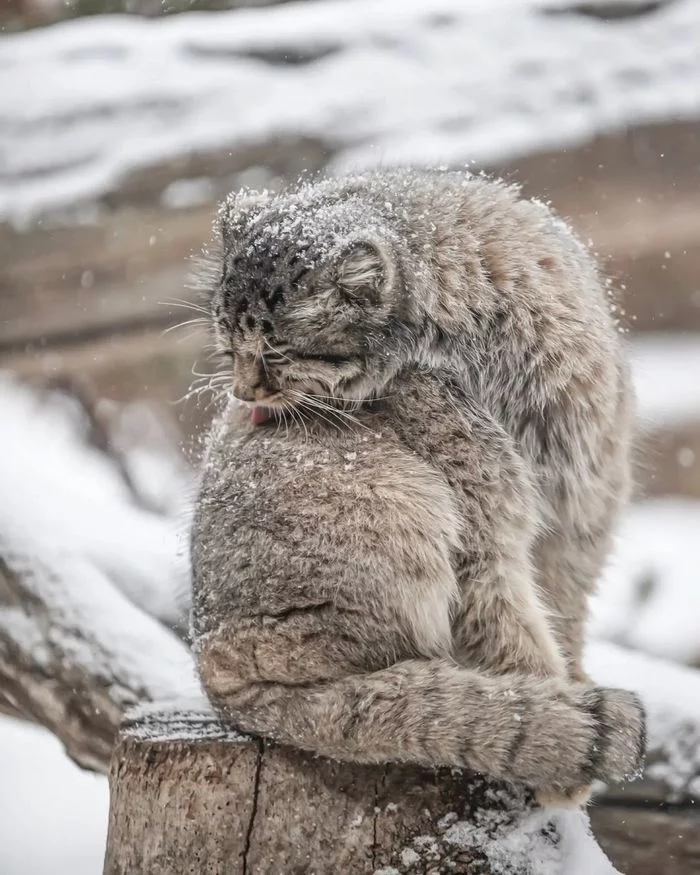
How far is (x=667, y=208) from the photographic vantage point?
495cm

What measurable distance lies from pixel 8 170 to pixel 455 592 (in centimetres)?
401

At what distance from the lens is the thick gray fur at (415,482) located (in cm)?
206

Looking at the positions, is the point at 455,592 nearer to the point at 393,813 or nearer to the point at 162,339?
the point at 393,813

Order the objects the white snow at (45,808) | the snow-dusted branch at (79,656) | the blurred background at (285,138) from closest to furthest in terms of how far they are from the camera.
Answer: the snow-dusted branch at (79,656), the white snow at (45,808), the blurred background at (285,138)

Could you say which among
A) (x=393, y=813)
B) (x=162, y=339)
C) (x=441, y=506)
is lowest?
(x=393, y=813)

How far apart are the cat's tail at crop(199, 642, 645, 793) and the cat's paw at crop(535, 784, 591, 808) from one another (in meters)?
0.02

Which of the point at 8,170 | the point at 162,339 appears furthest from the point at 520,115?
the point at 8,170

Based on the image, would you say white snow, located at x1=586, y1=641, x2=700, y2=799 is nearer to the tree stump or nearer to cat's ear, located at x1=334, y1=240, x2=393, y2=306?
the tree stump

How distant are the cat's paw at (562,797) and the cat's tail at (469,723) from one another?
2cm

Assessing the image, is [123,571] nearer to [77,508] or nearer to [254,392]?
[77,508]

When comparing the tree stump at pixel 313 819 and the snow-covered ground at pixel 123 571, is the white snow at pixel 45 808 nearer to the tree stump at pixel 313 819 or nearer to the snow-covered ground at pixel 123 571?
the snow-covered ground at pixel 123 571

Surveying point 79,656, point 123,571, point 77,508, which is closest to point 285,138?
point 77,508

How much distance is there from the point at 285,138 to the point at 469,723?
12.7 ft

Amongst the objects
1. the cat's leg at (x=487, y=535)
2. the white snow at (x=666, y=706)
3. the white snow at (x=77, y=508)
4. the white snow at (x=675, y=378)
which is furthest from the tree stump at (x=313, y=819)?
the white snow at (x=675, y=378)
